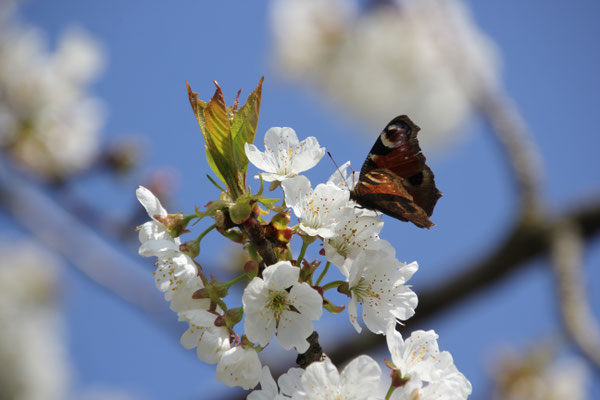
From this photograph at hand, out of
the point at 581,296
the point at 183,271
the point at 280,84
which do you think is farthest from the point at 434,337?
the point at 280,84

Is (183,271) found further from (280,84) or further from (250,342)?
(280,84)

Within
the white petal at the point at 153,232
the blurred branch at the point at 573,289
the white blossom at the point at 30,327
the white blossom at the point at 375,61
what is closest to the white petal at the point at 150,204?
the white petal at the point at 153,232

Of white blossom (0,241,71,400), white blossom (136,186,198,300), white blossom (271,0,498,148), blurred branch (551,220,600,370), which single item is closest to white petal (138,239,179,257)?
white blossom (136,186,198,300)

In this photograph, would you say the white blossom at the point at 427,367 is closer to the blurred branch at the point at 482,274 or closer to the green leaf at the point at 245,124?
the green leaf at the point at 245,124

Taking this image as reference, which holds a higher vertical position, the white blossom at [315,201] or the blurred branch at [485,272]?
the blurred branch at [485,272]

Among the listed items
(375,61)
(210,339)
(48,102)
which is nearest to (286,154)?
(210,339)

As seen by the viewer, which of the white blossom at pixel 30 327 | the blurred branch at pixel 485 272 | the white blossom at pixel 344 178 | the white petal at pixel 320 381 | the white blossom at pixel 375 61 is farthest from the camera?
the white blossom at pixel 30 327
